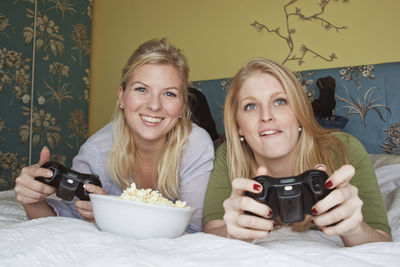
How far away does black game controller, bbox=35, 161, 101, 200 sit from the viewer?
0.85 m

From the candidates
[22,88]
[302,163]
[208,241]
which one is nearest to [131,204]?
[208,241]

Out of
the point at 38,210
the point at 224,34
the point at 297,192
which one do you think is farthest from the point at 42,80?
the point at 297,192

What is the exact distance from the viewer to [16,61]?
2.66 meters

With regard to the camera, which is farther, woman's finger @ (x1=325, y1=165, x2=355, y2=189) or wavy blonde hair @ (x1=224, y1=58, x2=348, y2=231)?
wavy blonde hair @ (x1=224, y1=58, x2=348, y2=231)

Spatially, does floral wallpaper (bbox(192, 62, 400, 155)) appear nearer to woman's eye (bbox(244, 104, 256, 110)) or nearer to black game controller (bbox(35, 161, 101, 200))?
woman's eye (bbox(244, 104, 256, 110))

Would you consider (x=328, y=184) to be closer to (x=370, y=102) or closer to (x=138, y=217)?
(x=138, y=217)

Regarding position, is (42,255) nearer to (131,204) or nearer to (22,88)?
(131,204)

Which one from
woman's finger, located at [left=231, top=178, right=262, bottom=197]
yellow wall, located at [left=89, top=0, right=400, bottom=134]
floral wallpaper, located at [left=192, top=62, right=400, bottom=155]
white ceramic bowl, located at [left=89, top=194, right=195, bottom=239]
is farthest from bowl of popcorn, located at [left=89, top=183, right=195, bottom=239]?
yellow wall, located at [left=89, top=0, right=400, bottom=134]

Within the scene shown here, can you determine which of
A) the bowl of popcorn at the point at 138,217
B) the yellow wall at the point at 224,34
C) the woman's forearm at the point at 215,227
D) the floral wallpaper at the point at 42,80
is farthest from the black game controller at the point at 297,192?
the floral wallpaper at the point at 42,80

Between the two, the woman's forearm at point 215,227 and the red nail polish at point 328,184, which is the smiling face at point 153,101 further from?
the red nail polish at point 328,184

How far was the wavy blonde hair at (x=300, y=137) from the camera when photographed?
1.05 metres

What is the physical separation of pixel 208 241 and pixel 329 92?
1594 mm

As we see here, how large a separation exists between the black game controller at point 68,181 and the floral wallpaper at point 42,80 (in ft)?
6.42

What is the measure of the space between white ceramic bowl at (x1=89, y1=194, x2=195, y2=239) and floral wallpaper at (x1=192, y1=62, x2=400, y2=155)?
4.84ft
